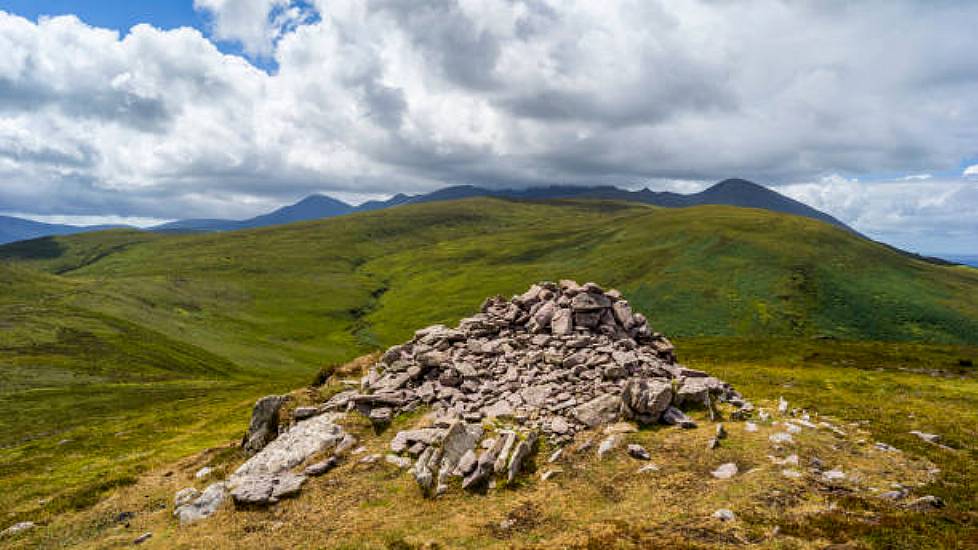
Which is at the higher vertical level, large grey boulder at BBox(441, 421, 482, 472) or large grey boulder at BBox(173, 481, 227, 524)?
large grey boulder at BBox(441, 421, 482, 472)

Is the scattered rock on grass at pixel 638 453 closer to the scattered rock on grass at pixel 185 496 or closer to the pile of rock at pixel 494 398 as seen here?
the pile of rock at pixel 494 398

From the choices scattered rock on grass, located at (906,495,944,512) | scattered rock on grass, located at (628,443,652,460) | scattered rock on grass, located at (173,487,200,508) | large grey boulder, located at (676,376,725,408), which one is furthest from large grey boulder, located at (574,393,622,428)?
scattered rock on grass, located at (173,487,200,508)

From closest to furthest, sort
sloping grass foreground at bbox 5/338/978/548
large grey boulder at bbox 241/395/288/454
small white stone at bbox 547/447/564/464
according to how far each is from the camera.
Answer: sloping grass foreground at bbox 5/338/978/548 < small white stone at bbox 547/447/564/464 < large grey boulder at bbox 241/395/288/454

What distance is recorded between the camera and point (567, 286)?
50.7m

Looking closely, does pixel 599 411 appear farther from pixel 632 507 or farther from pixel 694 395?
pixel 632 507

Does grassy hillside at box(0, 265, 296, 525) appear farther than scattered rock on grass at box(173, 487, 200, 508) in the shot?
Yes

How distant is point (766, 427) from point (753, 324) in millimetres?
140581

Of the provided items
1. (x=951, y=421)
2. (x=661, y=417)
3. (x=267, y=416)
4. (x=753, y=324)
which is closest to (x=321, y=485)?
(x=267, y=416)

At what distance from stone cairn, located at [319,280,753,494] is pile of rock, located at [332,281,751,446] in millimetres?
87

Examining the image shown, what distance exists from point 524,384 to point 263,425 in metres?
22.2

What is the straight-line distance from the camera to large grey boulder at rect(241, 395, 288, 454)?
40.7 meters

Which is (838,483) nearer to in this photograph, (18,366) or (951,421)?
(951,421)

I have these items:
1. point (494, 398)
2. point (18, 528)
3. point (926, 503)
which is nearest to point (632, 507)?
point (926, 503)

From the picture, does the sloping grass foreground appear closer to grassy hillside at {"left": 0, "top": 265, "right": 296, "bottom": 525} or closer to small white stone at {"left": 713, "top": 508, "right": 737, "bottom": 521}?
small white stone at {"left": 713, "top": 508, "right": 737, "bottom": 521}
